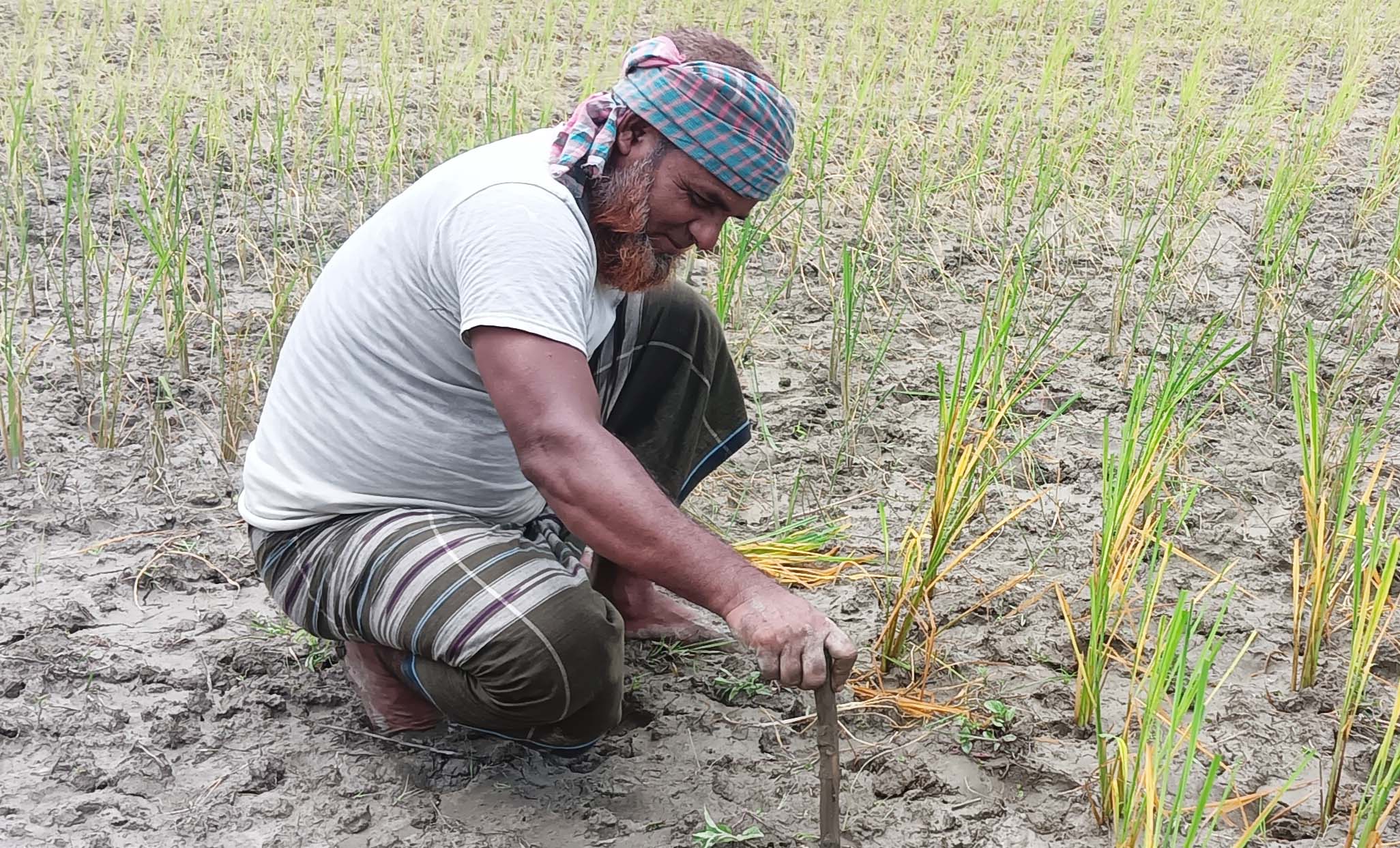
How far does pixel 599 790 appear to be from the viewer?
73.5 inches

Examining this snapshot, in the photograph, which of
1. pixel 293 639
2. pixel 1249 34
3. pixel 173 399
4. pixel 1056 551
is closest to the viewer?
pixel 293 639

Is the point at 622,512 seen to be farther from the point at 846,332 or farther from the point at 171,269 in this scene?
the point at 171,269

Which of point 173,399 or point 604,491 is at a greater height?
point 604,491

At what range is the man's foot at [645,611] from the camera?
7.22ft

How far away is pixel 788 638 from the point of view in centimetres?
147

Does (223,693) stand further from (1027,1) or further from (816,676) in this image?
(1027,1)

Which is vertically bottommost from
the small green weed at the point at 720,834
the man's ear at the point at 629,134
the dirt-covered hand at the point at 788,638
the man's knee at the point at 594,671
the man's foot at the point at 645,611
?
the small green weed at the point at 720,834

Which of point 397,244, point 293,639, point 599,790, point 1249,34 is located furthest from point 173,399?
point 1249,34

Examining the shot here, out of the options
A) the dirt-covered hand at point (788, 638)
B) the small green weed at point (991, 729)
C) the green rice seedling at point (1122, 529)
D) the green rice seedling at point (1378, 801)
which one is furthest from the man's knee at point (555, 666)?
the green rice seedling at point (1378, 801)

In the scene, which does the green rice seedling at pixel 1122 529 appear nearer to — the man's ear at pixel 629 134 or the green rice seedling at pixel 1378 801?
the green rice seedling at pixel 1378 801

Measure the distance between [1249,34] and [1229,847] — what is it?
17.5ft

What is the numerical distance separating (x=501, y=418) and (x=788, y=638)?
470 millimetres

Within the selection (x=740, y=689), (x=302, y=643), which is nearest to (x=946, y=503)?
(x=740, y=689)

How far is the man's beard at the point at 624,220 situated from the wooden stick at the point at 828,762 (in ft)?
2.05
